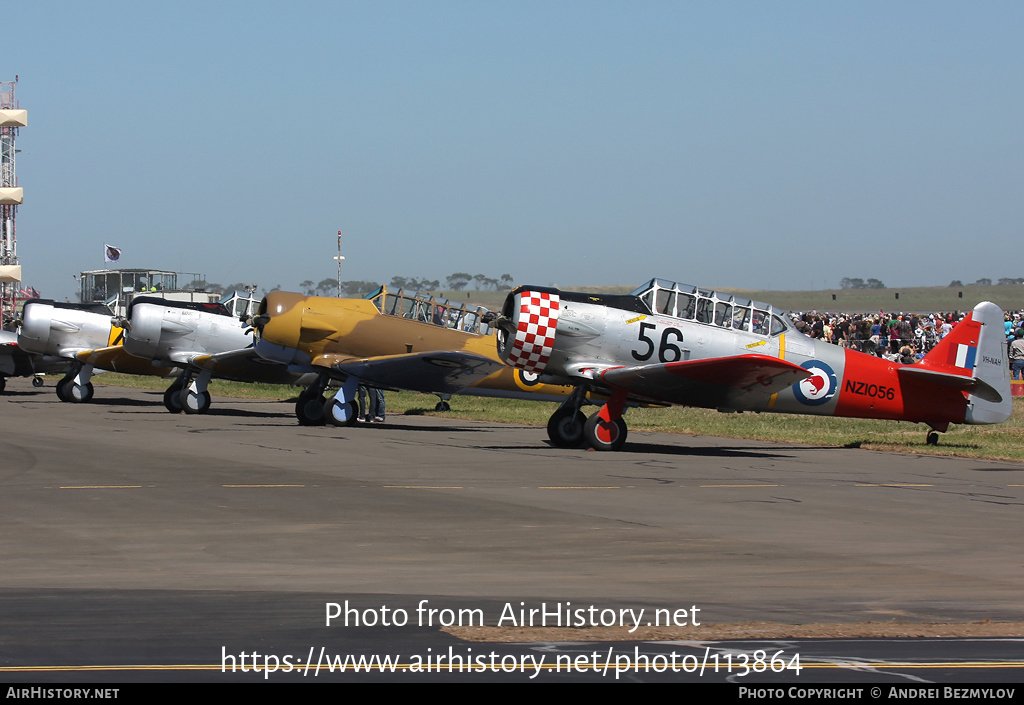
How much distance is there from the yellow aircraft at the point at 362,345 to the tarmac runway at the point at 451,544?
5391mm

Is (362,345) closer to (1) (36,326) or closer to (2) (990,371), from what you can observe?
(2) (990,371)

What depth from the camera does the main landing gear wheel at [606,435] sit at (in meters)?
17.7

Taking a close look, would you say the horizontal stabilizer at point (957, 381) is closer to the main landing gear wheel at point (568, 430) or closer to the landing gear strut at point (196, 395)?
the main landing gear wheel at point (568, 430)

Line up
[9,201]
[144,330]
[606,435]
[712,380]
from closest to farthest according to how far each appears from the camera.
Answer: [712,380]
[606,435]
[144,330]
[9,201]

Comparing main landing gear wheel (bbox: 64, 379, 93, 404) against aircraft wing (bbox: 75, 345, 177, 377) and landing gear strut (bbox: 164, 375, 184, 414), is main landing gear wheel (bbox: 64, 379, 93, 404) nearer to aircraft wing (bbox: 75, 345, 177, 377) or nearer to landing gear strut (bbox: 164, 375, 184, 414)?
aircraft wing (bbox: 75, 345, 177, 377)

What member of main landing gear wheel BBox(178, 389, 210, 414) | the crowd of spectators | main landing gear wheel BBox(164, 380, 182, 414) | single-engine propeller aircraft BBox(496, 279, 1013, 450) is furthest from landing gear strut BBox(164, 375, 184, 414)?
the crowd of spectators

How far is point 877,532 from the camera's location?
9695 mm

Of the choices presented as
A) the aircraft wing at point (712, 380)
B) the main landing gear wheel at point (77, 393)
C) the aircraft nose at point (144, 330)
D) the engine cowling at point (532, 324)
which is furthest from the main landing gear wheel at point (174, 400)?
the aircraft wing at point (712, 380)

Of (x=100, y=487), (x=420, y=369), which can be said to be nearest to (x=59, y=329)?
(x=420, y=369)

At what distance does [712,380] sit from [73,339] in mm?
20592

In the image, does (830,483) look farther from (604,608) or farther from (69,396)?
(69,396)

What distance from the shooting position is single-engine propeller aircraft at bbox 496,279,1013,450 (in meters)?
17.6

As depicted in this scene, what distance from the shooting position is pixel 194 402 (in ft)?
86.6

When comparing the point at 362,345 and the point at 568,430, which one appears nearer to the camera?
the point at 568,430
